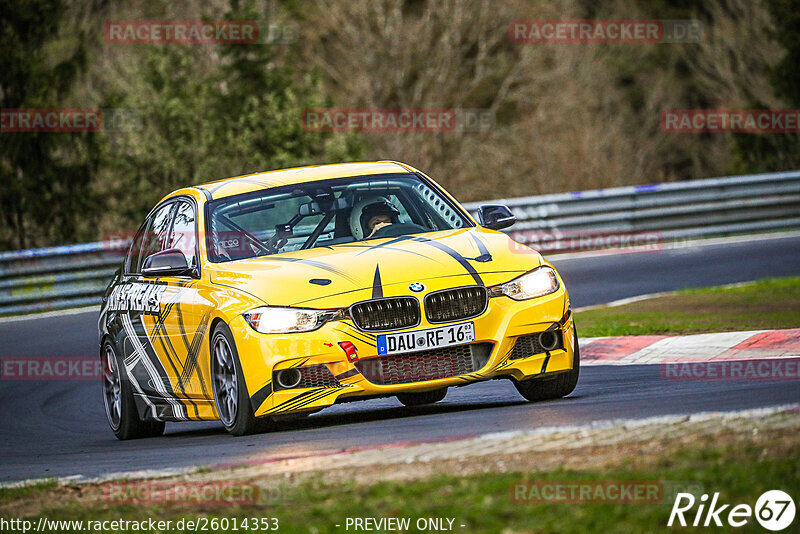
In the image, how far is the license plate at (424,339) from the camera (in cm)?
803

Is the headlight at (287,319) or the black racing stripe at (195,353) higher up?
the headlight at (287,319)

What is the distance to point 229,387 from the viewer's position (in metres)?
8.44

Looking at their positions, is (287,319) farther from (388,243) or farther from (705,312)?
(705,312)

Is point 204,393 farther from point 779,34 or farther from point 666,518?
point 779,34

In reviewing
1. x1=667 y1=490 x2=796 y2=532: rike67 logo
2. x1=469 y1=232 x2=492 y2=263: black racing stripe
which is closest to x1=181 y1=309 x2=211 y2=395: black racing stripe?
x1=469 y1=232 x2=492 y2=263: black racing stripe

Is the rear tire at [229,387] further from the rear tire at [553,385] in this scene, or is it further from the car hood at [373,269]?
the rear tire at [553,385]

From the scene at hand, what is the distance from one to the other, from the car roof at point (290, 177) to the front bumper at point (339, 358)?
5.59 ft

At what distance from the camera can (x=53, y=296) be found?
2016 cm

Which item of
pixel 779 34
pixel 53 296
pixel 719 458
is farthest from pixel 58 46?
pixel 719 458

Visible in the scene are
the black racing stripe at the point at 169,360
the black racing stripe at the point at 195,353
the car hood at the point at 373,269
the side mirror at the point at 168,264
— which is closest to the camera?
the car hood at the point at 373,269

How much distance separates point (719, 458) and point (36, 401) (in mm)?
8735

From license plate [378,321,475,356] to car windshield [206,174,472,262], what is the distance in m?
1.28

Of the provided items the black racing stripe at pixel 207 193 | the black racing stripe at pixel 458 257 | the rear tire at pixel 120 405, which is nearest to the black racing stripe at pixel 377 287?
the black racing stripe at pixel 458 257

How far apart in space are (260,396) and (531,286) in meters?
1.74
